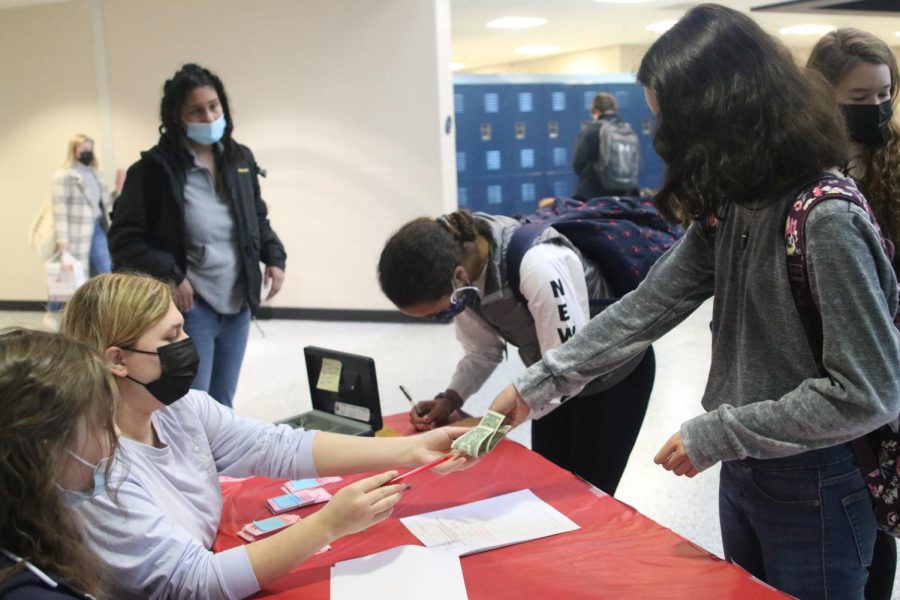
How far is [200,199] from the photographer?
2.86 metres

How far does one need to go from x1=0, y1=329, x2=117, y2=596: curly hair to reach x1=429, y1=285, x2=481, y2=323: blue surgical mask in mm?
983

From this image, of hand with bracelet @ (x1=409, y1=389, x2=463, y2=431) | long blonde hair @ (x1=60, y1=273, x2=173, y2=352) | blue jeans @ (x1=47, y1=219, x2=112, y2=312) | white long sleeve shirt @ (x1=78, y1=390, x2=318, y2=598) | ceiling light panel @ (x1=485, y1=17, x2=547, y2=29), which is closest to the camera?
white long sleeve shirt @ (x1=78, y1=390, x2=318, y2=598)

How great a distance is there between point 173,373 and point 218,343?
1.47m

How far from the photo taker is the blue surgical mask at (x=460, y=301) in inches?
76.7

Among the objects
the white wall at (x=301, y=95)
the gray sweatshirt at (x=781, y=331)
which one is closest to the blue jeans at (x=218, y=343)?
the gray sweatshirt at (x=781, y=331)

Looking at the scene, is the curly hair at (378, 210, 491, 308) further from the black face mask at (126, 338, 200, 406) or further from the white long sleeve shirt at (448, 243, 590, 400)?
the black face mask at (126, 338, 200, 406)

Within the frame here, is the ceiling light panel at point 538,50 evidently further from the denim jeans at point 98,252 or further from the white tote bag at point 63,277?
the white tote bag at point 63,277

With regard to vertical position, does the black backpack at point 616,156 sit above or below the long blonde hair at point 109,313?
above

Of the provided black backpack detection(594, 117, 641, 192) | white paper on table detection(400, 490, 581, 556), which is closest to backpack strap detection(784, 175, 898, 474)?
white paper on table detection(400, 490, 581, 556)

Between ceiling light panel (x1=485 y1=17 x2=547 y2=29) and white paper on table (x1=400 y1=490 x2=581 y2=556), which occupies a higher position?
ceiling light panel (x1=485 y1=17 x2=547 y2=29)

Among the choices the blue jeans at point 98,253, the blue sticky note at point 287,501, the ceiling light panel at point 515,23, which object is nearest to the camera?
the blue sticky note at point 287,501

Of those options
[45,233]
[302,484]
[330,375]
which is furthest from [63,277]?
[302,484]

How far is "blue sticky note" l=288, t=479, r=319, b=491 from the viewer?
1.78m

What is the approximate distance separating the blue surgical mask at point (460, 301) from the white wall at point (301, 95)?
3927mm
